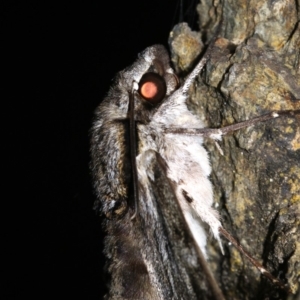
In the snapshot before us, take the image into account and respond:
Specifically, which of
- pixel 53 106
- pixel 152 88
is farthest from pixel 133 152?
pixel 53 106

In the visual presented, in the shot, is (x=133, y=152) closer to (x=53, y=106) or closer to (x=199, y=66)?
(x=199, y=66)

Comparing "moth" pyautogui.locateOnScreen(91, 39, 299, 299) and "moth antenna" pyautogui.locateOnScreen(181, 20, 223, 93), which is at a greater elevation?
"moth antenna" pyautogui.locateOnScreen(181, 20, 223, 93)

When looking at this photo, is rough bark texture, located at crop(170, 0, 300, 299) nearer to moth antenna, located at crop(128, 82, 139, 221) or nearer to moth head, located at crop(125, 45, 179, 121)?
moth head, located at crop(125, 45, 179, 121)

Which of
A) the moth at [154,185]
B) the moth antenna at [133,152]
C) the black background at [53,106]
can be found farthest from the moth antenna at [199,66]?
the black background at [53,106]

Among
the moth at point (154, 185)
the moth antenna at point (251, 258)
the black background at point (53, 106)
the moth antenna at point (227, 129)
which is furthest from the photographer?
the black background at point (53, 106)

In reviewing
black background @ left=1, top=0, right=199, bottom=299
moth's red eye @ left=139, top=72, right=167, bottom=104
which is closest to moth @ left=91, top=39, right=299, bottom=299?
moth's red eye @ left=139, top=72, right=167, bottom=104

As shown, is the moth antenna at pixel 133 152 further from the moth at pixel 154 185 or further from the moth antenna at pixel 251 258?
the moth antenna at pixel 251 258
